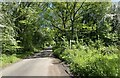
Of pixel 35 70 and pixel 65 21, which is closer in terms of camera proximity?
pixel 35 70

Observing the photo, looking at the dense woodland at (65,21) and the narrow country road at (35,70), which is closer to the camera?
the narrow country road at (35,70)

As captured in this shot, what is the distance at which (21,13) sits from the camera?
4659cm

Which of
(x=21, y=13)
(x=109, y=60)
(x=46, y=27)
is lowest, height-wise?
(x=109, y=60)

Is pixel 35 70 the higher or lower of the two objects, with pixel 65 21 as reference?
lower

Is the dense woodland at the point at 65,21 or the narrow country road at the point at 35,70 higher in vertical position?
the dense woodland at the point at 65,21

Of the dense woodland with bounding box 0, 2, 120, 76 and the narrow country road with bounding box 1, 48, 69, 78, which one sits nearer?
the narrow country road with bounding box 1, 48, 69, 78

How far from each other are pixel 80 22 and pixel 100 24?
6.45m

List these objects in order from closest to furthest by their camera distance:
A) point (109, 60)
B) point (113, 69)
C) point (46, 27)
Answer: point (113, 69) < point (109, 60) < point (46, 27)

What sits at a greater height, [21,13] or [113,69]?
[21,13]

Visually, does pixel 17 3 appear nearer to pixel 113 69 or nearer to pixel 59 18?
pixel 59 18

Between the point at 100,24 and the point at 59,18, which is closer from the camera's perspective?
the point at 59,18

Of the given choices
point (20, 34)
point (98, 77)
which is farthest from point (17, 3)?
point (98, 77)

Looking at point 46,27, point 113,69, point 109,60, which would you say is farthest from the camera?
point 46,27

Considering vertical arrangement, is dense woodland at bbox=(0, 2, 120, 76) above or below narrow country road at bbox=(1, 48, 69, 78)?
above
